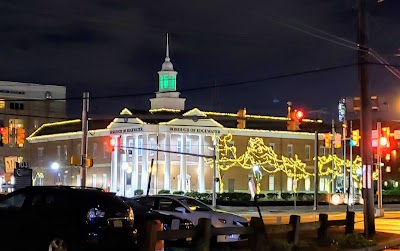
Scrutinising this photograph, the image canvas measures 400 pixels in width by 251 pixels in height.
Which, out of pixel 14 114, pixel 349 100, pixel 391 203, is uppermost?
pixel 14 114

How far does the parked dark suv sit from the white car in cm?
639

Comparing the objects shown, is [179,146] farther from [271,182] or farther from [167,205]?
[167,205]

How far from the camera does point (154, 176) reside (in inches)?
3044

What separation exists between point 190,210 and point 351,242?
4.98 meters

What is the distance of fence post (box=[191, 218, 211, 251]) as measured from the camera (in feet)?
44.9

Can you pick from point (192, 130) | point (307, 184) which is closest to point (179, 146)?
point (192, 130)

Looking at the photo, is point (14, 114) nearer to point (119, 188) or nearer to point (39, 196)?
point (119, 188)

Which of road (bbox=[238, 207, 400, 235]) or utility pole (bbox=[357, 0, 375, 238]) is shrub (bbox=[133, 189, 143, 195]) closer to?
road (bbox=[238, 207, 400, 235])

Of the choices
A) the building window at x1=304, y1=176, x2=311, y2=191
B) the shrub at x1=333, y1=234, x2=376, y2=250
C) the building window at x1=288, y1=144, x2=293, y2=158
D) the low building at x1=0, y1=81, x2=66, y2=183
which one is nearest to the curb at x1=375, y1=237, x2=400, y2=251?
the shrub at x1=333, y1=234, x2=376, y2=250

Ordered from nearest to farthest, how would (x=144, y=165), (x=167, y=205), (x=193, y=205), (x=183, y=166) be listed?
(x=167, y=205)
(x=193, y=205)
(x=144, y=165)
(x=183, y=166)

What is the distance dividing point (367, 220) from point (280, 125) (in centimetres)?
7046

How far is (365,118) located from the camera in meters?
21.8

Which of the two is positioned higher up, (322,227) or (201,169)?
(201,169)

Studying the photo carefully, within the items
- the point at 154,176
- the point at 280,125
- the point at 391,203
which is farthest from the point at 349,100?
the point at 280,125
